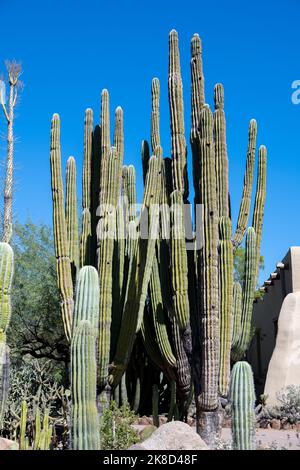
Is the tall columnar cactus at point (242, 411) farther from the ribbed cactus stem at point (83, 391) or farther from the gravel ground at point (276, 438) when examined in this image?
the gravel ground at point (276, 438)

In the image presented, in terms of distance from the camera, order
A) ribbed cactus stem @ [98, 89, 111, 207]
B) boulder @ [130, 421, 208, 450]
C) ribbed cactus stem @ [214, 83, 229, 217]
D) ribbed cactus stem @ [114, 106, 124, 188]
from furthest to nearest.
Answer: ribbed cactus stem @ [114, 106, 124, 188], ribbed cactus stem @ [98, 89, 111, 207], ribbed cactus stem @ [214, 83, 229, 217], boulder @ [130, 421, 208, 450]

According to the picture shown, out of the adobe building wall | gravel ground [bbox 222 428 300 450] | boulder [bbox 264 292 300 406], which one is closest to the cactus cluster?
gravel ground [bbox 222 428 300 450]

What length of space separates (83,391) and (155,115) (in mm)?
5990

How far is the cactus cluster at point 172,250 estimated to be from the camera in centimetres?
819

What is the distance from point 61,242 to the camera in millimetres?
9055

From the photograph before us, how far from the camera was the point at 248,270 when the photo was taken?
930 cm

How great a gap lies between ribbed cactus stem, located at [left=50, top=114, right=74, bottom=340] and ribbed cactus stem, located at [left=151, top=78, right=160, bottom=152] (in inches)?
70.7

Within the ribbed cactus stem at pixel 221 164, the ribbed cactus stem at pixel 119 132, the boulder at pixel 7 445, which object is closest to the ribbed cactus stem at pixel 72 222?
the ribbed cactus stem at pixel 119 132

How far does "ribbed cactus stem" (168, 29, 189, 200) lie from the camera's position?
930 cm

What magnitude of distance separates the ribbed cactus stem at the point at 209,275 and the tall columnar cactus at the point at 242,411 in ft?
6.24

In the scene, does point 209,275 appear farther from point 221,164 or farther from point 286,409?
point 286,409

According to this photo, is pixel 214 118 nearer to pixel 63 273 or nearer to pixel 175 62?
→ pixel 175 62

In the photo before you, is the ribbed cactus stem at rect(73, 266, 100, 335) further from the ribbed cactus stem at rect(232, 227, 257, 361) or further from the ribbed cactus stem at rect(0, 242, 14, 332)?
the ribbed cactus stem at rect(232, 227, 257, 361)
